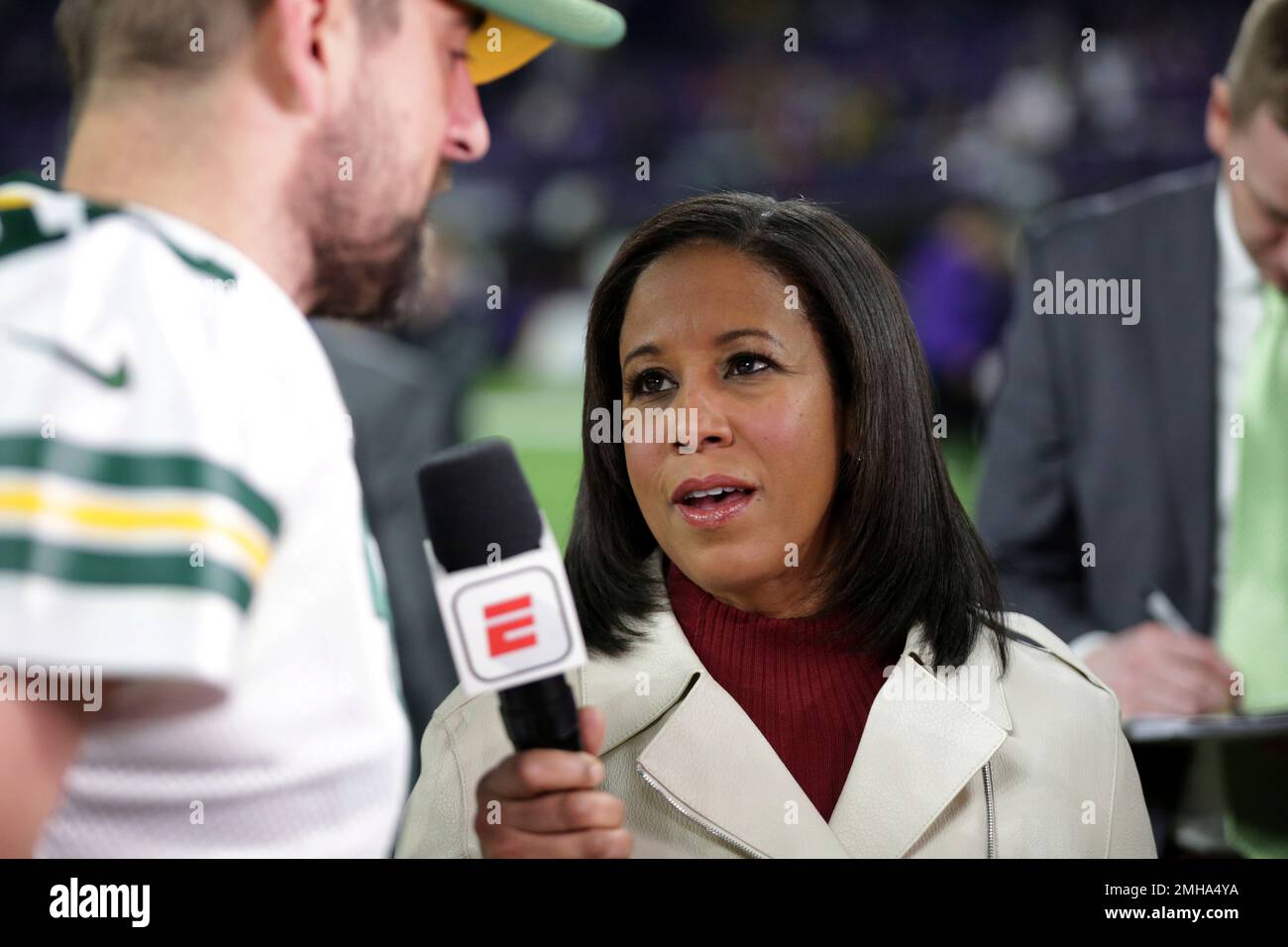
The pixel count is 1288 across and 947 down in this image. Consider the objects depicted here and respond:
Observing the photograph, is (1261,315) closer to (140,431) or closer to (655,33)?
(655,33)

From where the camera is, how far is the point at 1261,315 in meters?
1.79

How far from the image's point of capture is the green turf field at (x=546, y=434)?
63.0 inches

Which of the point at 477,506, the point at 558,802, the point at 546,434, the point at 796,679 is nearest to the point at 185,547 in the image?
the point at 477,506

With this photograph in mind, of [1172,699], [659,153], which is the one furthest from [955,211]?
[1172,699]

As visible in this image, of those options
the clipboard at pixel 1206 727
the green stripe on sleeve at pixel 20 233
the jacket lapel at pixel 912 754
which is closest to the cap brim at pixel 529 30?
the green stripe on sleeve at pixel 20 233

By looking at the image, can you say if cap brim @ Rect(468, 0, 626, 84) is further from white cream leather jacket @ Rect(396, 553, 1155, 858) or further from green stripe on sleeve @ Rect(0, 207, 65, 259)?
white cream leather jacket @ Rect(396, 553, 1155, 858)

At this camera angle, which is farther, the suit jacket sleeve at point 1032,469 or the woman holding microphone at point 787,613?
the suit jacket sleeve at point 1032,469

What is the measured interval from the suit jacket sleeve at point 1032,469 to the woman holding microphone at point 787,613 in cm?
54

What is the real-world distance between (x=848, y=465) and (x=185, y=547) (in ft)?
2.10

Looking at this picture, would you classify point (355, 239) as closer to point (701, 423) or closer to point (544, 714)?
point (701, 423)

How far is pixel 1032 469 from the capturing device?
190 cm

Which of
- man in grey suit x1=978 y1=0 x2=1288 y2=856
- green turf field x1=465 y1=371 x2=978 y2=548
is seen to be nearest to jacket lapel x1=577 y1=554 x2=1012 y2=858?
green turf field x1=465 y1=371 x2=978 y2=548

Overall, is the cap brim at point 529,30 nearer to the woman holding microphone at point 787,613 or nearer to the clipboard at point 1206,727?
the woman holding microphone at point 787,613

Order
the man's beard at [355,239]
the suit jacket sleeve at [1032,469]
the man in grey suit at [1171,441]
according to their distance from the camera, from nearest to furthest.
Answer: the man's beard at [355,239] → the man in grey suit at [1171,441] → the suit jacket sleeve at [1032,469]
